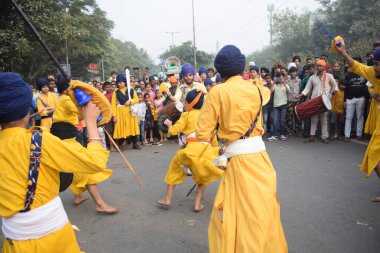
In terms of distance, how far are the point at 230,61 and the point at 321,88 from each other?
6298mm

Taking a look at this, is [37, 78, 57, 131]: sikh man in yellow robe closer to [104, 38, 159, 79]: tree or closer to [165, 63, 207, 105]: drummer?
[165, 63, 207, 105]: drummer

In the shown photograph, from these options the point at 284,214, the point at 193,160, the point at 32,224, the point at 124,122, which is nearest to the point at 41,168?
the point at 32,224

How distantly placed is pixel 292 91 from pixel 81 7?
2843 centimetres

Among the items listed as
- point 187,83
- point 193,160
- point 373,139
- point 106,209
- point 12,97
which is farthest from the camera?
point 187,83

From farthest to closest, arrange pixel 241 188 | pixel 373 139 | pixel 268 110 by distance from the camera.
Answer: pixel 268 110, pixel 373 139, pixel 241 188

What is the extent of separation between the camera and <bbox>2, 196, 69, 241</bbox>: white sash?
178cm

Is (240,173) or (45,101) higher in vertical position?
(45,101)

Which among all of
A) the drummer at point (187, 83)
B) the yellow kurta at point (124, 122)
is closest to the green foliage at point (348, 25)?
the drummer at point (187, 83)

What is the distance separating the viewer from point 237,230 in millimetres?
2363

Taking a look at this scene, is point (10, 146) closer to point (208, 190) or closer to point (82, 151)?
point (82, 151)

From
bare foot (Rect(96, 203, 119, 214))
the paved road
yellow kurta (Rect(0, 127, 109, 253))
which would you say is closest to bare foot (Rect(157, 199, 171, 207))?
the paved road

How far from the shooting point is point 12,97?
68.3 inches

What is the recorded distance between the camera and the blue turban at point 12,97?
171 centimetres

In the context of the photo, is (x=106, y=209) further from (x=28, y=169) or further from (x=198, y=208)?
(x=28, y=169)
